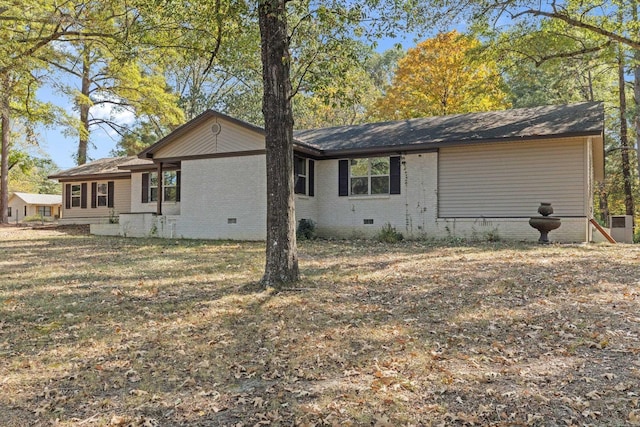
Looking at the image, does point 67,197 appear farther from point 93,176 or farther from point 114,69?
point 114,69

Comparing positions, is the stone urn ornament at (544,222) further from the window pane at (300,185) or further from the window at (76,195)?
the window at (76,195)

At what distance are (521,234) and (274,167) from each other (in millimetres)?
9346

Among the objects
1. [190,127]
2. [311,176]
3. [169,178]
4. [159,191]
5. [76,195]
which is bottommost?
[159,191]

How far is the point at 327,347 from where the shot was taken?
4.48 m

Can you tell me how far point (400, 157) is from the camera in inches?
585

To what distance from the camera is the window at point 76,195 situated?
24.5 m

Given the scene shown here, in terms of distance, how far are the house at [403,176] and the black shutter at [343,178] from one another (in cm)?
3

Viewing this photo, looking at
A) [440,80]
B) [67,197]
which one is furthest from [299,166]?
[67,197]

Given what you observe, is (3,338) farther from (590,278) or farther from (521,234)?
(521,234)

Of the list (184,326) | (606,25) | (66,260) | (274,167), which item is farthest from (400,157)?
(184,326)

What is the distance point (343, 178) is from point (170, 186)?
731 cm

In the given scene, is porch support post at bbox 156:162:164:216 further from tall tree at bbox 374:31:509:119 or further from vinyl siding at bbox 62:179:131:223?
tall tree at bbox 374:31:509:119

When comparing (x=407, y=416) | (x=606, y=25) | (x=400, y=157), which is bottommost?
(x=407, y=416)

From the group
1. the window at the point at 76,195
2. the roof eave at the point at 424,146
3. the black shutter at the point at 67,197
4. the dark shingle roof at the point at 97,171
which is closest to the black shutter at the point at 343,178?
the roof eave at the point at 424,146
